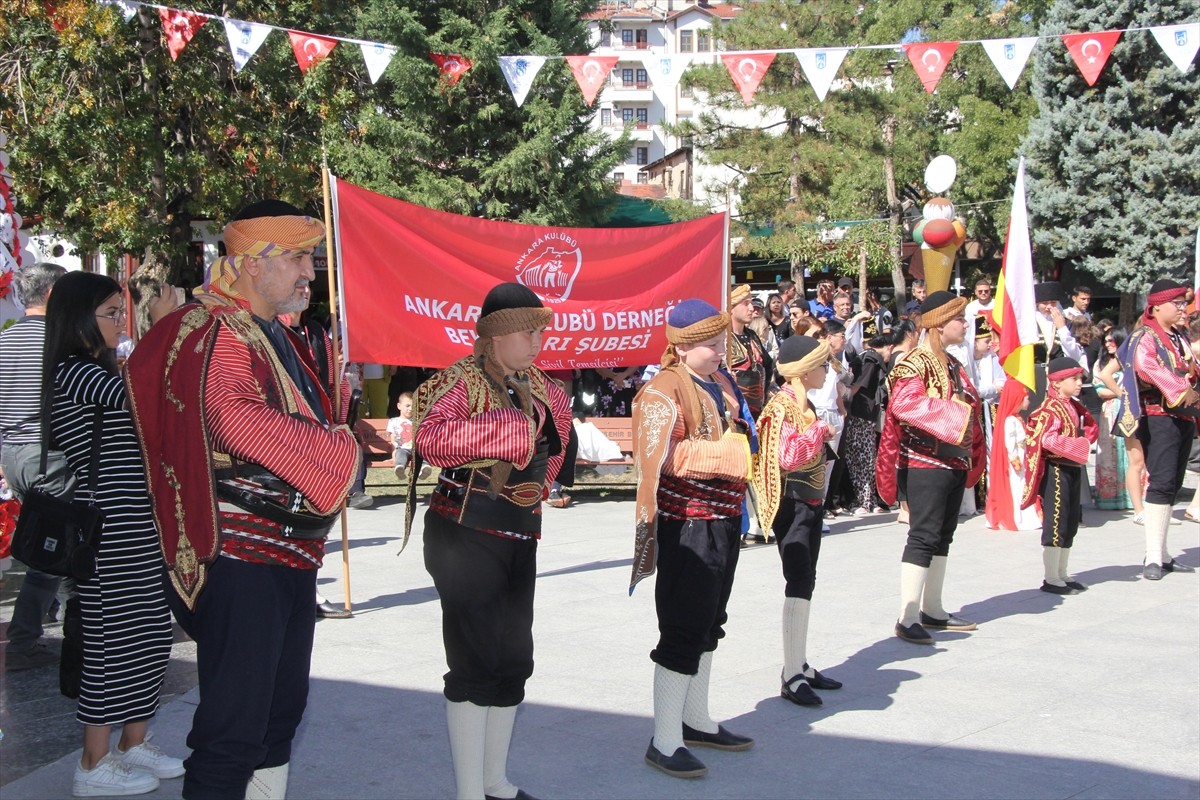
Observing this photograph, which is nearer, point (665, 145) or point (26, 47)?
point (26, 47)

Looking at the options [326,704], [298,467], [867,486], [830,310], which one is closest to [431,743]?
[326,704]

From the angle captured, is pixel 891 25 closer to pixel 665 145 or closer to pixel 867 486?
pixel 867 486

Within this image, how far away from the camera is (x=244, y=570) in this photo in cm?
298

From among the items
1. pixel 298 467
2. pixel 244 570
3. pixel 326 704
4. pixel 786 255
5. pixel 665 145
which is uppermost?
pixel 665 145

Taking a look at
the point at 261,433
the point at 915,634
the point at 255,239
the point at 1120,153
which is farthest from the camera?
the point at 1120,153

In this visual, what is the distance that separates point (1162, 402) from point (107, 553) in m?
7.22

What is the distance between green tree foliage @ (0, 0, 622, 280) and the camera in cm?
1499

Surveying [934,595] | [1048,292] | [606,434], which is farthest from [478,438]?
[1048,292]

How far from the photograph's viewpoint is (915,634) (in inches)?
249

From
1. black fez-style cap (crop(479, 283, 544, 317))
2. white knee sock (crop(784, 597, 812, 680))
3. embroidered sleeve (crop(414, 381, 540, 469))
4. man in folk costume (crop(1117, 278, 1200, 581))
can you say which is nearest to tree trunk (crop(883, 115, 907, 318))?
man in folk costume (crop(1117, 278, 1200, 581))

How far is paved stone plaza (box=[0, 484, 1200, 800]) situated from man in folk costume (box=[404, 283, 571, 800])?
0.62 meters

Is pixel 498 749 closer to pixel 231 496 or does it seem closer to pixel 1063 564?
→ pixel 231 496

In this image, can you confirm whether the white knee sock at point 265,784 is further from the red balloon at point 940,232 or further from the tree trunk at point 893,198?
the tree trunk at point 893,198

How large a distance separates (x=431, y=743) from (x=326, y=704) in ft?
2.35
